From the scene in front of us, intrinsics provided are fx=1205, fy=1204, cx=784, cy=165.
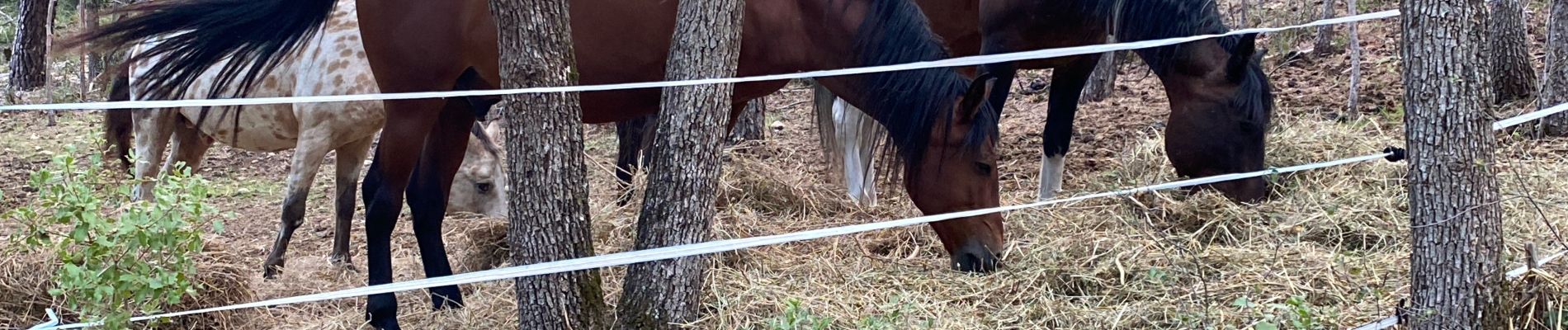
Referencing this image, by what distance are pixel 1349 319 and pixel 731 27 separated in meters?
1.92

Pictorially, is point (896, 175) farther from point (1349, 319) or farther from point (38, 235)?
point (38, 235)

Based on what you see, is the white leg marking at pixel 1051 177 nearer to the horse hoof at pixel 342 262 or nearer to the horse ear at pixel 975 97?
the horse ear at pixel 975 97

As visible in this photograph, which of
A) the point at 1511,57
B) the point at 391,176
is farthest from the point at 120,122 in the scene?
the point at 1511,57

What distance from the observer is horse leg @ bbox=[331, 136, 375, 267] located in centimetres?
561

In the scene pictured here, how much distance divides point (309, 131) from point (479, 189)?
37.5 inches

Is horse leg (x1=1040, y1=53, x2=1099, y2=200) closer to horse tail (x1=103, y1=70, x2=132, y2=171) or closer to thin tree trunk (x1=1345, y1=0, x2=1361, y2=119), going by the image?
thin tree trunk (x1=1345, y1=0, x2=1361, y2=119)

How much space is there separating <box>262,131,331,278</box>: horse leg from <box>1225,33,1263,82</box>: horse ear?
13.6ft

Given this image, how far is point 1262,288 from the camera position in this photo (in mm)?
3781

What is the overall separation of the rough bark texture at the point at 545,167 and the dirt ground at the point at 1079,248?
18.2 inches

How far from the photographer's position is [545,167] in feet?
10.7

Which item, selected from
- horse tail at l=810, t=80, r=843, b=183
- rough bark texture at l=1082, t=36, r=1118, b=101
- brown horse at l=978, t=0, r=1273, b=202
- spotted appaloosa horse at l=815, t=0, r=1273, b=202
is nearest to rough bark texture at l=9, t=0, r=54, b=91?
horse tail at l=810, t=80, r=843, b=183

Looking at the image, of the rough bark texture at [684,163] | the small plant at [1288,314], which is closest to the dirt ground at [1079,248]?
the small plant at [1288,314]

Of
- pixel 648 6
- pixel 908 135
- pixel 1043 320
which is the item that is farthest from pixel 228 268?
pixel 1043 320

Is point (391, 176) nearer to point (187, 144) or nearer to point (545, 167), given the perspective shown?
point (545, 167)
